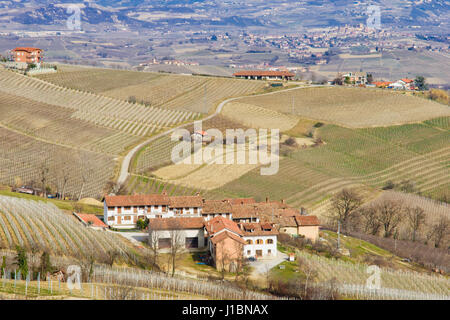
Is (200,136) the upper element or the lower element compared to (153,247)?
lower

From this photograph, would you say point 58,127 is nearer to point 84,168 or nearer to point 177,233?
point 84,168

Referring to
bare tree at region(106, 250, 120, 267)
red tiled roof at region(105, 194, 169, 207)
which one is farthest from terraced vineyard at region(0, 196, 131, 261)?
red tiled roof at region(105, 194, 169, 207)

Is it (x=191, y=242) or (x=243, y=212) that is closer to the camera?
(x=191, y=242)

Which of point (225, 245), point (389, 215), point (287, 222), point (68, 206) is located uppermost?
point (225, 245)

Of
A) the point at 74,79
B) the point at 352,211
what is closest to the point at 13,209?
the point at 352,211

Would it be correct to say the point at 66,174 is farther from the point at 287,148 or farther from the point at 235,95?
the point at 235,95

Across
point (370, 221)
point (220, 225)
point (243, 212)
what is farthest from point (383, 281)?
point (370, 221)

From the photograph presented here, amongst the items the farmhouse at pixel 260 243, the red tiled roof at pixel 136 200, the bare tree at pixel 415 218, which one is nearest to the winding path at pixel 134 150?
the red tiled roof at pixel 136 200
